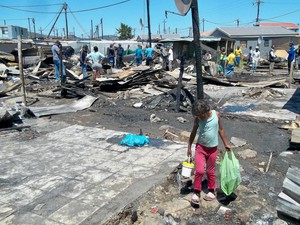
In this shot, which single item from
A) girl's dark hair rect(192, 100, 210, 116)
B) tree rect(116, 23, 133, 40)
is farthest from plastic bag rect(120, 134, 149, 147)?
tree rect(116, 23, 133, 40)

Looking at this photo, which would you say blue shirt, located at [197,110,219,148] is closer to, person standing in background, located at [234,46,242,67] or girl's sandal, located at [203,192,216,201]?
girl's sandal, located at [203,192,216,201]

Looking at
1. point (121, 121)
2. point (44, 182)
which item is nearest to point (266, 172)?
point (44, 182)

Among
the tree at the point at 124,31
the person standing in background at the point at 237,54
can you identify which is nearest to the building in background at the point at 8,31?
the tree at the point at 124,31

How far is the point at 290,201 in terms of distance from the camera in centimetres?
266

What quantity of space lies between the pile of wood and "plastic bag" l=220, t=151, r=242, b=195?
Result: 101 centimetres

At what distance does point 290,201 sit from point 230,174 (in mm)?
1173

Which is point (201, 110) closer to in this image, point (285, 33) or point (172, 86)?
point (172, 86)

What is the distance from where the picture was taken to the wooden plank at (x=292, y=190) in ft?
8.79

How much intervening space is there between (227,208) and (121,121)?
504 cm

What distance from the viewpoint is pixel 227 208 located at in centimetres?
377

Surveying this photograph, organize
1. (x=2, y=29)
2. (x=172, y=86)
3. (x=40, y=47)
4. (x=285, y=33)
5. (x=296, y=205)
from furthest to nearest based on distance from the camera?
(x=2, y=29) → (x=285, y=33) → (x=40, y=47) → (x=172, y=86) → (x=296, y=205)

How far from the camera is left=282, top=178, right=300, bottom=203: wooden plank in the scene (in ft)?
8.79

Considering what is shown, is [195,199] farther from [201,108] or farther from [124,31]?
[124,31]

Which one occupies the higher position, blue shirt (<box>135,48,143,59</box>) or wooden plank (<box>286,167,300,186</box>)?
blue shirt (<box>135,48,143,59</box>)
